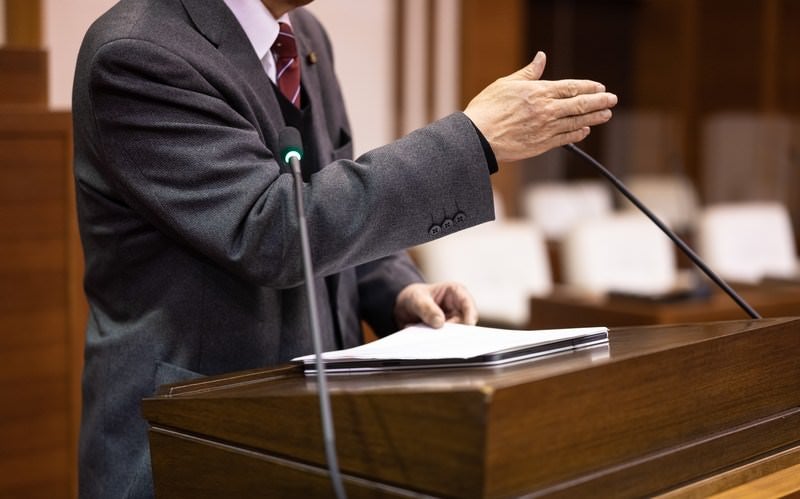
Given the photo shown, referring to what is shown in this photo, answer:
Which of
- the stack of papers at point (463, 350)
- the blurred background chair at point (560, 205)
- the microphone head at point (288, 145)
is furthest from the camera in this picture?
the blurred background chair at point (560, 205)

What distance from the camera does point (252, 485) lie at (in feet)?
3.76

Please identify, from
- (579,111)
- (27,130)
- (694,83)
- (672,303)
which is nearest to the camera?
(579,111)

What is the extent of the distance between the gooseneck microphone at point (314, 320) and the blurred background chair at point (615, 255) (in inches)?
147

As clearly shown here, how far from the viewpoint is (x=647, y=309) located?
3811 millimetres

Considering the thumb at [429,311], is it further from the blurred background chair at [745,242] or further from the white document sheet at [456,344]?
the blurred background chair at [745,242]

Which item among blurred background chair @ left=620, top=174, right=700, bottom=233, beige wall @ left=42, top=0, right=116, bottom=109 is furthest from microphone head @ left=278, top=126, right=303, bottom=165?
blurred background chair @ left=620, top=174, right=700, bottom=233

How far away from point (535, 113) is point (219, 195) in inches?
15.9

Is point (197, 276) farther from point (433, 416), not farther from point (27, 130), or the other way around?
point (27, 130)

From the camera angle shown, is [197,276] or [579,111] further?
[197,276]

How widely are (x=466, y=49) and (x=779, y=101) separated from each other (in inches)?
136

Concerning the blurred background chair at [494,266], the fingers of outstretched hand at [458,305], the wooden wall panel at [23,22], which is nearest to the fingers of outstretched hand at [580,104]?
the fingers of outstretched hand at [458,305]

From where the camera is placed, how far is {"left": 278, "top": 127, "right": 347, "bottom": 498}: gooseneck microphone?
977 mm

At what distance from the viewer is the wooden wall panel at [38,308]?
2590mm

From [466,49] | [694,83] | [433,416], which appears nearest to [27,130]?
[433,416]
